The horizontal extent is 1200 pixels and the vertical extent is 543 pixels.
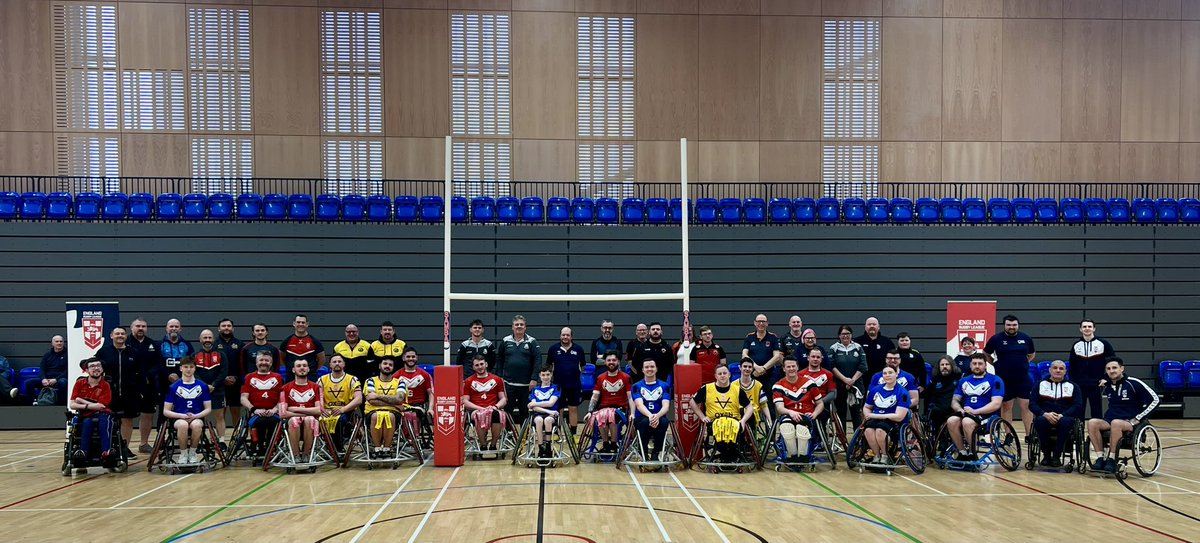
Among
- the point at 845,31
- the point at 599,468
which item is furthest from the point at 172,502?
the point at 845,31

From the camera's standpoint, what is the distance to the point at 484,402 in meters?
11.3

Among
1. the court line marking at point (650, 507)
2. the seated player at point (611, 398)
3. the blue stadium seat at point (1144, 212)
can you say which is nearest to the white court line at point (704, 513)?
the court line marking at point (650, 507)

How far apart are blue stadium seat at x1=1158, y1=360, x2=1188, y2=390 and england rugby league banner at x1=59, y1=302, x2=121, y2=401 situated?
19289mm

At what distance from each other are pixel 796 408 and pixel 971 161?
11.8 metres

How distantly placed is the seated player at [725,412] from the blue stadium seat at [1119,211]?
1183 cm

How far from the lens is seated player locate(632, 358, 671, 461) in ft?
33.9

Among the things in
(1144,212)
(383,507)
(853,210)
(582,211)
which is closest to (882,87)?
(853,210)

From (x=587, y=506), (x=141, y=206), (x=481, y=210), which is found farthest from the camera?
(x=481, y=210)

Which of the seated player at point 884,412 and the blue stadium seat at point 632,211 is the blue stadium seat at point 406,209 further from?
the seated player at point 884,412

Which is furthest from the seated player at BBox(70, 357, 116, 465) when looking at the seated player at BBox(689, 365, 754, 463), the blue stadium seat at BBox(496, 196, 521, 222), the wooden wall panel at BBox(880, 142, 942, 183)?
the wooden wall panel at BBox(880, 142, 942, 183)

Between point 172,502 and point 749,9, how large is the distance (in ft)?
52.4

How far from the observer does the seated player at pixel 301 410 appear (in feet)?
33.6

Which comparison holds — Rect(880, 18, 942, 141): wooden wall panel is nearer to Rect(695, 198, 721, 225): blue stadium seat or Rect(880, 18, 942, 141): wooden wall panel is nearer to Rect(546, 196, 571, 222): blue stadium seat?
Rect(695, 198, 721, 225): blue stadium seat

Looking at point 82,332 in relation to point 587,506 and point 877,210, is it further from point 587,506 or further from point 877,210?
point 877,210
